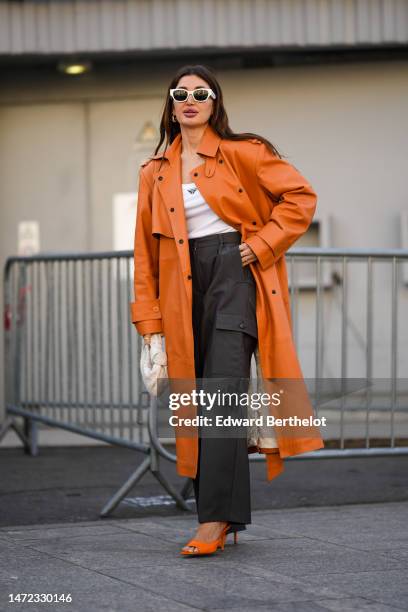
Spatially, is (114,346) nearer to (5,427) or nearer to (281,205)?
(5,427)

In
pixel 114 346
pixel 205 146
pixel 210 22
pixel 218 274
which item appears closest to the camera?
pixel 218 274

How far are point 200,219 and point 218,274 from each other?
258 millimetres

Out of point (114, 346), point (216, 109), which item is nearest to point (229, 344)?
point (216, 109)

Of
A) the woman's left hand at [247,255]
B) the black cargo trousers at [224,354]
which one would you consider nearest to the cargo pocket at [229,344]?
the black cargo trousers at [224,354]

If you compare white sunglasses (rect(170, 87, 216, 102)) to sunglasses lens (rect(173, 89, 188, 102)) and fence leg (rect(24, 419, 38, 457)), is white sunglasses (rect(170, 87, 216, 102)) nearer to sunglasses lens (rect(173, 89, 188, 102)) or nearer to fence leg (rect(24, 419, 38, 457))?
sunglasses lens (rect(173, 89, 188, 102))

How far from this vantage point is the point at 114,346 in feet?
25.0

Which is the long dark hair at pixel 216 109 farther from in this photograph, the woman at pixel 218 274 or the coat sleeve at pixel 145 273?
the coat sleeve at pixel 145 273

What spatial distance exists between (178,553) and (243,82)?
5.54 m

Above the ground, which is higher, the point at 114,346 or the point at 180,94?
the point at 180,94

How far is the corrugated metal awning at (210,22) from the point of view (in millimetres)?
9297

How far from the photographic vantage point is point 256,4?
9.30 meters

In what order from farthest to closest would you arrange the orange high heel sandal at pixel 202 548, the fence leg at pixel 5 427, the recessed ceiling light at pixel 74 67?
the recessed ceiling light at pixel 74 67
the fence leg at pixel 5 427
the orange high heel sandal at pixel 202 548

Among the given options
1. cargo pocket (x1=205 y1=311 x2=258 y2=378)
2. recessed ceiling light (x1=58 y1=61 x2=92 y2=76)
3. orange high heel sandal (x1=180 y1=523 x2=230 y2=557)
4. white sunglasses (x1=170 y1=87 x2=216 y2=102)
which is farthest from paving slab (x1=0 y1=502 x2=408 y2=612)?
recessed ceiling light (x1=58 y1=61 x2=92 y2=76)

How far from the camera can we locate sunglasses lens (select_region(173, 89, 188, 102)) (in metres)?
5.29
